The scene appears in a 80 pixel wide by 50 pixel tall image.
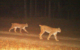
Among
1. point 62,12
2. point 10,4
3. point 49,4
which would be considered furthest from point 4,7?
point 62,12

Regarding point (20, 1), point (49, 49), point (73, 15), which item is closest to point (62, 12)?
point (73, 15)

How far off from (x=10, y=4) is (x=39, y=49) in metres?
38.3

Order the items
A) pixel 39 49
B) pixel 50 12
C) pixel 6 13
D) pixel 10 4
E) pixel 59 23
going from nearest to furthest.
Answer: pixel 39 49, pixel 59 23, pixel 50 12, pixel 6 13, pixel 10 4

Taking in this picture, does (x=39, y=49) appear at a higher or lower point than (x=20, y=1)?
lower

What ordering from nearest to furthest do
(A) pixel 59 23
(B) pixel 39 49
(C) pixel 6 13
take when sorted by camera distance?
1. (B) pixel 39 49
2. (A) pixel 59 23
3. (C) pixel 6 13

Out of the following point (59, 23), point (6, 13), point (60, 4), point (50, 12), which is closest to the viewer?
point (59, 23)

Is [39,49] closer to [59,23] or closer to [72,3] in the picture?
[59,23]

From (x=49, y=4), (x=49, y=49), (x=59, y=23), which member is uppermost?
(x=49, y=4)

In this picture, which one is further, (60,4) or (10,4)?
(10,4)

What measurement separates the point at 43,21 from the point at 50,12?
7418 mm

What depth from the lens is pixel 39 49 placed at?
34.1 ft

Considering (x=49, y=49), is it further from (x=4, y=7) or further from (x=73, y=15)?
(x=4, y=7)

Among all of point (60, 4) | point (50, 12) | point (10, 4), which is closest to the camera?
point (50, 12)

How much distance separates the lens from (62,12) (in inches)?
1515
